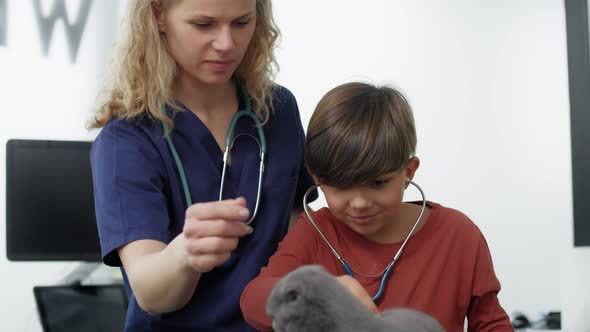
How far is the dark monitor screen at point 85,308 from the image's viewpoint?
1.98 meters

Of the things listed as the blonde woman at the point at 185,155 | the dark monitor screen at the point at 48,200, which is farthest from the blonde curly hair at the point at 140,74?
the dark monitor screen at the point at 48,200

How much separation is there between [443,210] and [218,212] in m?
0.41

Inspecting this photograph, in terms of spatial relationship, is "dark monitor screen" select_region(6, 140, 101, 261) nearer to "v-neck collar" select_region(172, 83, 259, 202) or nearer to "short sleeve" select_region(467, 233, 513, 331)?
"v-neck collar" select_region(172, 83, 259, 202)

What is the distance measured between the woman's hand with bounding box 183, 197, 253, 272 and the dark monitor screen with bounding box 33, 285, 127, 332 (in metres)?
1.35

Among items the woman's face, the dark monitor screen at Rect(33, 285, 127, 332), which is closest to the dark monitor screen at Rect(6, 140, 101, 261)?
the dark monitor screen at Rect(33, 285, 127, 332)

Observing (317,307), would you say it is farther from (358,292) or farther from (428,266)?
(428,266)

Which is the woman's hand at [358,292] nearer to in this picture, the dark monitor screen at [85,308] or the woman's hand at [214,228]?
the woman's hand at [214,228]

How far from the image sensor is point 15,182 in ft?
5.94

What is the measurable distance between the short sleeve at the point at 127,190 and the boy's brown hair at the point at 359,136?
0.22m

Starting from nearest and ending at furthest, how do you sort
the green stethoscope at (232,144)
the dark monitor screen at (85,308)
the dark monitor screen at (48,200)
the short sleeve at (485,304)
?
the short sleeve at (485,304) → the green stethoscope at (232,144) → the dark monitor screen at (48,200) → the dark monitor screen at (85,308)

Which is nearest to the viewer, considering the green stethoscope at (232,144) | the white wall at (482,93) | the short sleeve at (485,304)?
the short sleeve at (485,304)

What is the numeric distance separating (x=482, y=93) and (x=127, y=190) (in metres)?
1.59

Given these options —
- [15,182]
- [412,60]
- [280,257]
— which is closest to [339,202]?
[280,257]

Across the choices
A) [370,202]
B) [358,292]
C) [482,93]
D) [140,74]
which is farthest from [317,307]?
[482,93]
